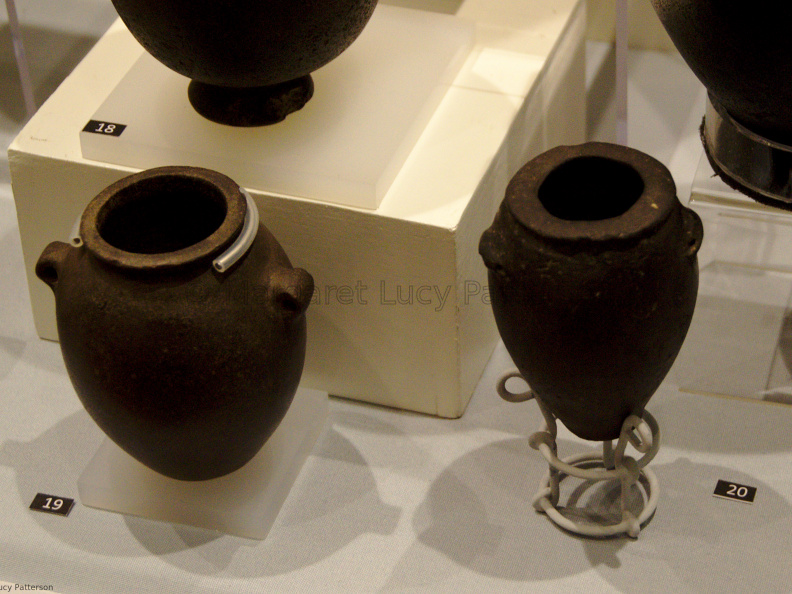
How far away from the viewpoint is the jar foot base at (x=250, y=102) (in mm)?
1648

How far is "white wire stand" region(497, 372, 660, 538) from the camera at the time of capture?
143 cm

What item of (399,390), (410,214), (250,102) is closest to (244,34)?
(250,102)

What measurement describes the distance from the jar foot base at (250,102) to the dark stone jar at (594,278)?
1.49 feet

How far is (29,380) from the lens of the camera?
1.83 m

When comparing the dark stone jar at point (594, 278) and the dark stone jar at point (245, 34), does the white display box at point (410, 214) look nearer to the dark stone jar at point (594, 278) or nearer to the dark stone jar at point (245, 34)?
the dark stone jar at point (245, 34)

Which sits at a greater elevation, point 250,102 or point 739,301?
point 250,102

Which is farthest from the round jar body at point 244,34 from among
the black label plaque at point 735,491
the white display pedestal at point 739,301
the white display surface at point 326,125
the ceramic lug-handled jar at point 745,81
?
the black label plaque at point 735,491

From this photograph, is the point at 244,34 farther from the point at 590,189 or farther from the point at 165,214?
the point at 590,189

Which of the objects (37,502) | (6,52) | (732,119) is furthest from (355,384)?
(6,52)

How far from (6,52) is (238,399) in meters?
1.36

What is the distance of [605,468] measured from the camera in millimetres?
1555

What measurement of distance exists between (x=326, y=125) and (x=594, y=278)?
57cm

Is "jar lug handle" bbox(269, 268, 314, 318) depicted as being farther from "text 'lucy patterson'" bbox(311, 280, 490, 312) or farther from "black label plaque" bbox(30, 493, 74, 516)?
"black label plaque" bbox(30, 493, 74, 516)

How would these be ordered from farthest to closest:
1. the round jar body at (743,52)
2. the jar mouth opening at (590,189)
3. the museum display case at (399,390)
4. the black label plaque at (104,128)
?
1. the black label plaque at (104,128)
2. the museum display case at (399,390)
3. the jar mouth opening at (590,189)
4. the round jar body at (743,52)
